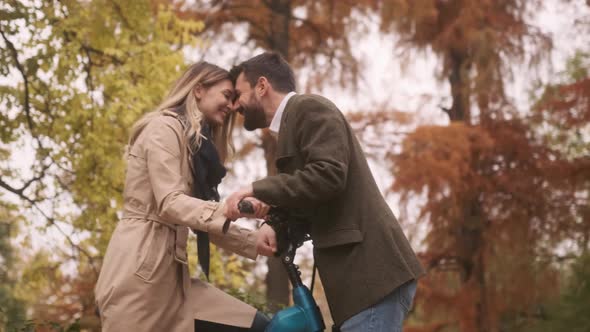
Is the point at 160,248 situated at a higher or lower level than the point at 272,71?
lower

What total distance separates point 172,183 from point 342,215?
→ 2.73 ft

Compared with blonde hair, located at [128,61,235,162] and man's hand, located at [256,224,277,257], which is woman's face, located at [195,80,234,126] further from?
man's hand, located at [256,224,277,257]

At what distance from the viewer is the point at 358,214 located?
125 inches

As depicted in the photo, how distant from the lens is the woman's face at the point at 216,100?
13.2 feet

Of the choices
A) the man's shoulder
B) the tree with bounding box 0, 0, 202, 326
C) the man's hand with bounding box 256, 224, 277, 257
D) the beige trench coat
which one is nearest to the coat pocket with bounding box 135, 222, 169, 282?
the beige trench coat

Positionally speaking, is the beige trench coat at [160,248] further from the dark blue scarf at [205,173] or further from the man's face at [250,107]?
the man's face at [250,107]

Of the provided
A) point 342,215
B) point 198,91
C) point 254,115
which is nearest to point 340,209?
point 342,215

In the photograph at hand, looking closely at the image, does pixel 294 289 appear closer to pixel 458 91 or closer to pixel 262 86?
pixel 262 86

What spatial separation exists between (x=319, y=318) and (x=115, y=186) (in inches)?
257

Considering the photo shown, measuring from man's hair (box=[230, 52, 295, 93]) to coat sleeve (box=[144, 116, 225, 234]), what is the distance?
42 centimetres

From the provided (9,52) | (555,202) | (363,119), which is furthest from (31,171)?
(555,202)

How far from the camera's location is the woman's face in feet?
13.2

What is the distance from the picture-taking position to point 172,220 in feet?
11.7

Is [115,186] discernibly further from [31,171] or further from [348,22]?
[348,22]
